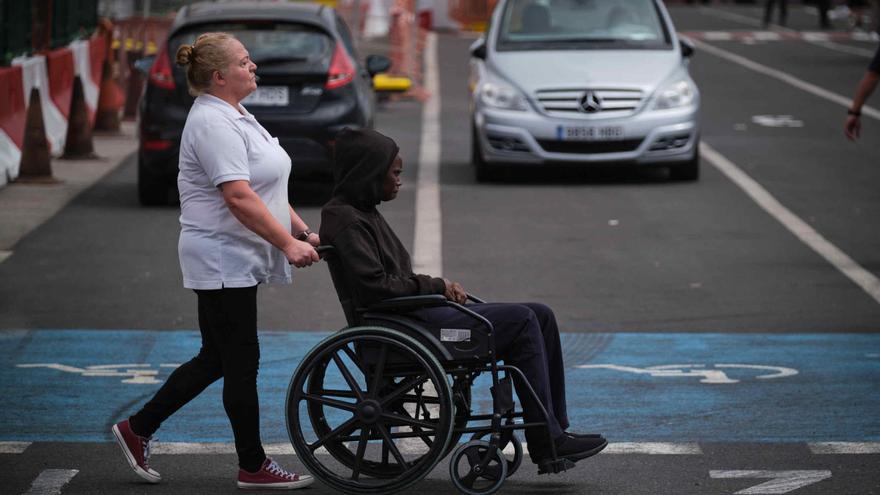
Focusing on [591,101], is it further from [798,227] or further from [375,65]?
[798,227]

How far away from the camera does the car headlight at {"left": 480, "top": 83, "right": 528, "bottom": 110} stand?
51.0 feet

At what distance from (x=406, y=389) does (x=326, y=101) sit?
8026mm

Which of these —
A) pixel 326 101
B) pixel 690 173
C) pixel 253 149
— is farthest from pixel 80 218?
pixel 253 149

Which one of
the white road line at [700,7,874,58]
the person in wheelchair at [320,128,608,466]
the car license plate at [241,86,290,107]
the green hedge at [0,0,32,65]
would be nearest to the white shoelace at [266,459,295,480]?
the person in wheelchair at [320,128,608,466]

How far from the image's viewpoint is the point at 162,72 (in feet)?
45.6

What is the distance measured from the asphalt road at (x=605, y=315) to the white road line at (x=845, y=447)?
0.02 m

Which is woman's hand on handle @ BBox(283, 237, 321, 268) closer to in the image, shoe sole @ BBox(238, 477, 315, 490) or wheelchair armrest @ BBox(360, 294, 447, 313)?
wheelchair armrest @ BBox(360, 294, 447, 313)

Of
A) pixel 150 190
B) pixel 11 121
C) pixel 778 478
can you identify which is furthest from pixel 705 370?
pixel 11 121

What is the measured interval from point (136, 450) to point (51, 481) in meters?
0.31

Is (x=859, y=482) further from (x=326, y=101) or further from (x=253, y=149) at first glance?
(x=326, y=101)

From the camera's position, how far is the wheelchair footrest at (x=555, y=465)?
601 cm

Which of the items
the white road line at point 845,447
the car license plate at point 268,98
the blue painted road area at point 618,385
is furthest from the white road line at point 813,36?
the white road line at point 845,447

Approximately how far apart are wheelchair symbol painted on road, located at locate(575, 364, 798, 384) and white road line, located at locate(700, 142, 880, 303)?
208 centimetres

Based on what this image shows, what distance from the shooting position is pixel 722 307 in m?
10.0
